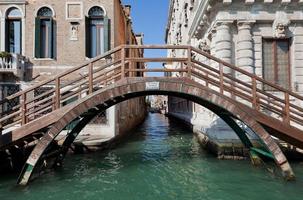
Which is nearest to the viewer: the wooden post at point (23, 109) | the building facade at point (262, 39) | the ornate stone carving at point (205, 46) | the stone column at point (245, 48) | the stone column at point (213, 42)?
the wooden post at point (23, 109)

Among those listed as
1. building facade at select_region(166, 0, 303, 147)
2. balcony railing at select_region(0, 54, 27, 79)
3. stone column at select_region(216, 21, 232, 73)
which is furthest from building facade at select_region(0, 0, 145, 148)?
stone column at select_region(216, 21, 232, 73)

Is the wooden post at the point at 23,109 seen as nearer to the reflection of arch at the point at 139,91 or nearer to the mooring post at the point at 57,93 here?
the reflection of arch at the point at 139,91

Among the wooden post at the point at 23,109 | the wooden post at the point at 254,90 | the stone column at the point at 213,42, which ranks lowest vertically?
the wooden post at the point at 23,109

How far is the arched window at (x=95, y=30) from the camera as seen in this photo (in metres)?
16.8

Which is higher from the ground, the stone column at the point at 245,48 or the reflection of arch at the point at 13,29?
the reflection of arch at the point at 13,29

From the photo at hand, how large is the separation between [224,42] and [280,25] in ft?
→ 7.32

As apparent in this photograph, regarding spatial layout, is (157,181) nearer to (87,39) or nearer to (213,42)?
(213,42)

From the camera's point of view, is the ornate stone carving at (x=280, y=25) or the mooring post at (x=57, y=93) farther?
the ornate stone carving at (x=280, y=25)

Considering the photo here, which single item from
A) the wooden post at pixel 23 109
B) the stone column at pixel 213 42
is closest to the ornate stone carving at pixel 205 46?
the stone column at pixel 213 42

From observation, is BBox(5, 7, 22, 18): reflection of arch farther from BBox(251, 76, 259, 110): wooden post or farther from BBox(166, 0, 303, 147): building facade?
BBox(251, 76, 259, 110): wooden post

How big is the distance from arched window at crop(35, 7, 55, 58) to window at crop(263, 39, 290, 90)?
10176 mm

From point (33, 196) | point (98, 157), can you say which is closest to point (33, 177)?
point (33, 196)

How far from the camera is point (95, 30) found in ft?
55.9

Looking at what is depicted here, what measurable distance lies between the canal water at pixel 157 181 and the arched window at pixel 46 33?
6655mm
